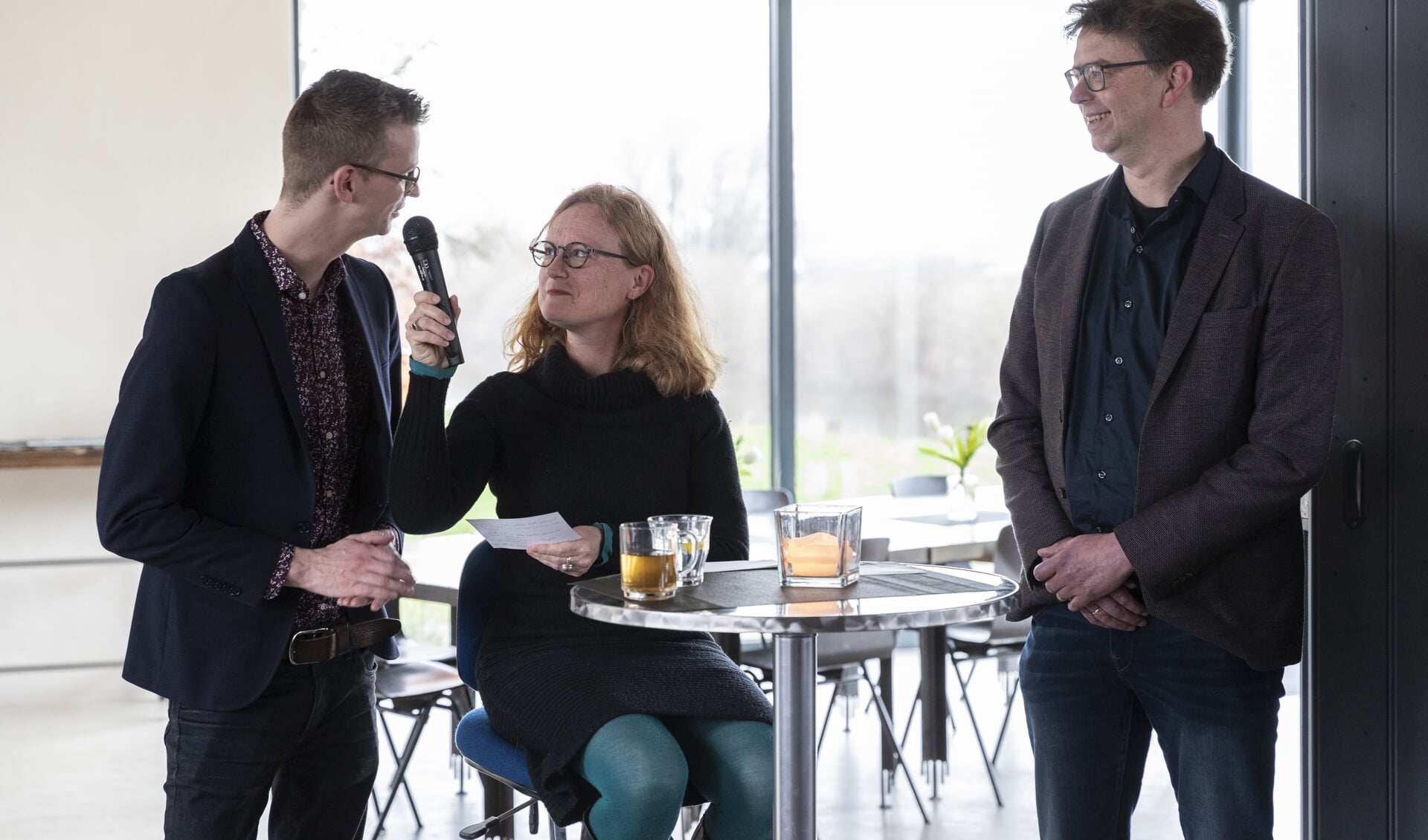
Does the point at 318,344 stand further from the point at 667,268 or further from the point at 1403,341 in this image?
the point at 1403,341

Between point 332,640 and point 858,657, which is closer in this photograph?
point 332,640

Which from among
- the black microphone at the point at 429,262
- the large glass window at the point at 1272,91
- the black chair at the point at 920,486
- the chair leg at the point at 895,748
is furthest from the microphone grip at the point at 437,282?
the large glass window at the point at 1272,91

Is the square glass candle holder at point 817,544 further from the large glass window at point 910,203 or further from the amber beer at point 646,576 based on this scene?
the large glass window at point 910,203

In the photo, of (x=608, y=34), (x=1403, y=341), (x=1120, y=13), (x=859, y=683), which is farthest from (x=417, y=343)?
(x=608, y=34)

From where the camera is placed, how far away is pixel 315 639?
200cm

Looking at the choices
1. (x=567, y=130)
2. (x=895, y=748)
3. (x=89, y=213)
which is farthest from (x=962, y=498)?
(x=89, y=213)

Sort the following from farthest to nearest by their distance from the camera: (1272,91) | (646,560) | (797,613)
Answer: (1272,91) < (646,560) < (797,613)

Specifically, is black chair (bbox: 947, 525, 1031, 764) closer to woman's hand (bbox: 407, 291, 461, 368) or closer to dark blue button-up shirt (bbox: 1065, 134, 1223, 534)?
dark blue button-up shirt (bbox: 1065, 134, 1223, 534)

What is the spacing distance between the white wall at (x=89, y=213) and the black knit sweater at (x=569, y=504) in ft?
12.2

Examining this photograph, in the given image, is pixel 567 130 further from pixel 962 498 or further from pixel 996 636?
pixel 996 636

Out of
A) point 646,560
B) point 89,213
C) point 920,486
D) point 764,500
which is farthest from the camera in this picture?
point 920,486

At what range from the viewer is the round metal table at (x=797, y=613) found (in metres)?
1.61

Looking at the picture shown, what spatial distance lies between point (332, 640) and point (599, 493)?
53cm

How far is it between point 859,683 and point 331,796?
3.70 m
